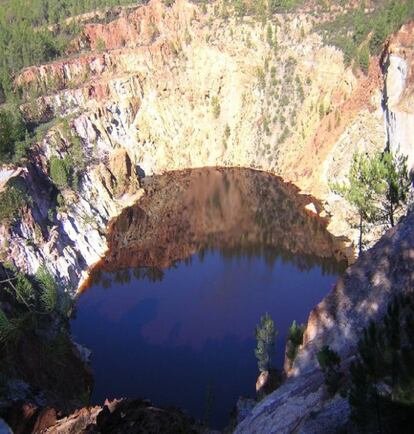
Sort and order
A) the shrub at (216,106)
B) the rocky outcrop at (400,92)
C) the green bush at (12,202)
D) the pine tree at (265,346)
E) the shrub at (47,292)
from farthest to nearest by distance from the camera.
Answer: the shrub at (216,106), the rocky outcrop at (400,92), the green bush at (12,202), the shrub at (47,292), the pine tree at (265,346)

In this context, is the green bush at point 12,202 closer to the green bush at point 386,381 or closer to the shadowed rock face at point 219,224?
the shadowed rock face at point 219,224

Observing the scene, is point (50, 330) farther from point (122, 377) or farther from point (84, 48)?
point (84, 48)

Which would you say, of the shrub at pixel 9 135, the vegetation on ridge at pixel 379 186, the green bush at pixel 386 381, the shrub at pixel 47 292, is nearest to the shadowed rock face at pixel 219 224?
the shrub at pixel 47 292

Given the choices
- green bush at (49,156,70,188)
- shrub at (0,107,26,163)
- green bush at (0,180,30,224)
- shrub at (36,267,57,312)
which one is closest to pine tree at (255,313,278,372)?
shrub at (36,267,57,312)

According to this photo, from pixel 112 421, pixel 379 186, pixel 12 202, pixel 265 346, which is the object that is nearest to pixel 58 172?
pixel 12 202

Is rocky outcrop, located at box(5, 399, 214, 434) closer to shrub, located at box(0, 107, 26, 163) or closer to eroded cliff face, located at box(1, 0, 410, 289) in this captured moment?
shrub, located at box(0, 107, 26, 163)

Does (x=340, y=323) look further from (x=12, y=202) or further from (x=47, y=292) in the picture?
(x=12, y=202)
